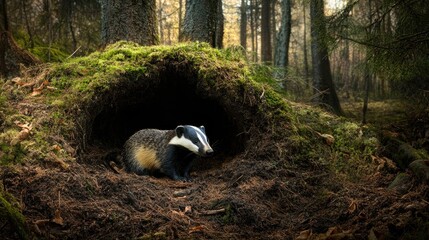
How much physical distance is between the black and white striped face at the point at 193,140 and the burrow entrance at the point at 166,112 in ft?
2.27

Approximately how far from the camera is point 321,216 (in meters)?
4.04

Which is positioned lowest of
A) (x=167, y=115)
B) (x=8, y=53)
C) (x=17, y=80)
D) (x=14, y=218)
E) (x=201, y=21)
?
(x=14, y=218)

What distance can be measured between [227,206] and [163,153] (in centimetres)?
248

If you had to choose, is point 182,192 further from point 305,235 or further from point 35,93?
point 35,93

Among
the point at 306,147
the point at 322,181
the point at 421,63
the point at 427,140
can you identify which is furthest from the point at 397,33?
the point at 322,181

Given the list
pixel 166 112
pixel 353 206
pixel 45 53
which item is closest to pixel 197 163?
pixel 166 112

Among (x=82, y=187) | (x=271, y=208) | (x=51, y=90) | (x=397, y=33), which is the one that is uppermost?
(x=397, y=33)

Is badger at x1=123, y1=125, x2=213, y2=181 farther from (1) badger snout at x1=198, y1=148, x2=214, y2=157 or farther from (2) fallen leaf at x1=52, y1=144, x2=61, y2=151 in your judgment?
(2) fallen leaf at x1=52, y1=144, x2=61, y2=151

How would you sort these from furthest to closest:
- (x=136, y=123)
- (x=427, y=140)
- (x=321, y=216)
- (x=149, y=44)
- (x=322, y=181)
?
(x=136, y=123) → (x=149, y=44) → (x=427, y=140) → (x=322, y=181) → (x=321, y=216)

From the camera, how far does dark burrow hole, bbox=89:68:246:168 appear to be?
7000 millimetres

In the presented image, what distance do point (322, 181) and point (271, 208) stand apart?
3.31 ft

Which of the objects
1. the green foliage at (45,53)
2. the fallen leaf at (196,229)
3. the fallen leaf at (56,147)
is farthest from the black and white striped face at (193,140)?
the green foliage at (45,53)

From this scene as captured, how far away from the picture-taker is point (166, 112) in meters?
8.68

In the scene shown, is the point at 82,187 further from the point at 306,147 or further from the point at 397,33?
the point at 397,33
